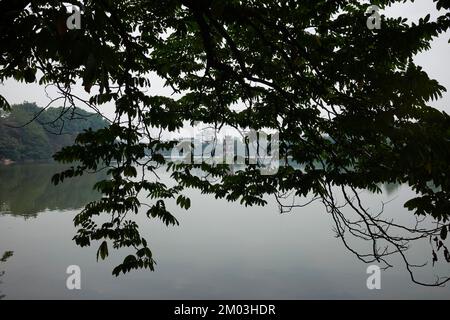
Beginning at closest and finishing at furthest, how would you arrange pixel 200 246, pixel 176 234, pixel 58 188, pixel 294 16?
pixel 294 16 → pixel 200 246 → pixel 176 234 → pixel 58 188

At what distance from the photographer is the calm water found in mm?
12305

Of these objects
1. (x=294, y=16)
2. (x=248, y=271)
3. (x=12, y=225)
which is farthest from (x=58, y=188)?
(x=294, y=16)

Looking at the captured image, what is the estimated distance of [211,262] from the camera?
48.3 ft

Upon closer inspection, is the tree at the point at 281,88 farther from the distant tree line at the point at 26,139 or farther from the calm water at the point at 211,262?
the distant tree line at the point at 26,139

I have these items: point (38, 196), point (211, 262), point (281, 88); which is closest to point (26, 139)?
point (38, 196)

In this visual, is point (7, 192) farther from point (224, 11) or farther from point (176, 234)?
point (224, 11)

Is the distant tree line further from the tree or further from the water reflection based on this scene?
the tree

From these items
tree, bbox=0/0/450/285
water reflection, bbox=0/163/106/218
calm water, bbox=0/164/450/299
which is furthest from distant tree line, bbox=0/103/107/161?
tree, bbox=0/0/450/285

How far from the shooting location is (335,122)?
122 inches

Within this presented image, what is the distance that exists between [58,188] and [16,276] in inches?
859

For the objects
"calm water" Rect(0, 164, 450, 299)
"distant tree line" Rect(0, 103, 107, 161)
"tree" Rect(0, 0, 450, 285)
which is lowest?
"calm water" Rect(0, 164, 450, 299)

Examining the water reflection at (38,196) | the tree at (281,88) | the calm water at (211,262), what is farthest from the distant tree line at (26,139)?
the tree at (281,88)

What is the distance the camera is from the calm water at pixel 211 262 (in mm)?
12305

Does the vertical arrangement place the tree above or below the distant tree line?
below
